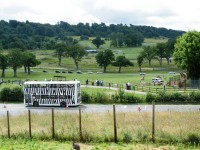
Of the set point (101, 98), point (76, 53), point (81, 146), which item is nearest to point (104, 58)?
point (76, 53)

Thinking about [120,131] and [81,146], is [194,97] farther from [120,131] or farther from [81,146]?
[81,146]

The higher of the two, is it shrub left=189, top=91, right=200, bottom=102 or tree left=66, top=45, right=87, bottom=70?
tree left=66, top=45, right=87, bottom=70

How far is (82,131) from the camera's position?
68.1 ft

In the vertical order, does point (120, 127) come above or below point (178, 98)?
above

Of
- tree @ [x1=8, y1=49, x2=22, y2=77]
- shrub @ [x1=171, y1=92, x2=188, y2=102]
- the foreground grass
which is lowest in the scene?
shrub @ [x1=171, y1=92, x2=188, y2=102]

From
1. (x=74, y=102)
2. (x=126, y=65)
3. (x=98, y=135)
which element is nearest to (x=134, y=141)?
(x=98, y=135)

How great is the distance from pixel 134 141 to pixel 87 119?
456 cm

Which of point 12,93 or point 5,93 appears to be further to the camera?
point 5,93

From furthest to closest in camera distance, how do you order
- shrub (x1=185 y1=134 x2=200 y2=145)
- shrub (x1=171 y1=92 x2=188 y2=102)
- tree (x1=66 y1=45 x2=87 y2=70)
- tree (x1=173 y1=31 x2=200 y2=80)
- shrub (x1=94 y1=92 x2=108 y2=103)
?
tree (x1=66 y1=45 x2=87 y2=70), tree (x1=173 y1=31 x2=200 y2=80), shrub (x1=94 y1=92 x2=108 y2=103), shrub (x1=171 y1=92 x2=188 y2=102), shrub (x1=185 y1=134 x2=200 y2=145)

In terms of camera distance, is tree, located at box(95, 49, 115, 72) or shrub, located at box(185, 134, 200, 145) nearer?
shrub, located at box(185, 134, 200, 145)

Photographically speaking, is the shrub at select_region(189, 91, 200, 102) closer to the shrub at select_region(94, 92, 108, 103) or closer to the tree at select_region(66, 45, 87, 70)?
the shrub at select_region(94, 92, 108, 103)

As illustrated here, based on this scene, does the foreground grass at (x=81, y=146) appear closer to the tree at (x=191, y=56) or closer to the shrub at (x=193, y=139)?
the shrub at (x=193, y=139)

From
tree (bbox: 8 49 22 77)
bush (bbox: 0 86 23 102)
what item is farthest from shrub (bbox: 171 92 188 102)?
tree (bbox: 8 49 22 77)

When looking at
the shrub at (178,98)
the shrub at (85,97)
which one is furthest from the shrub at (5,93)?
the shrub at (178,98)
